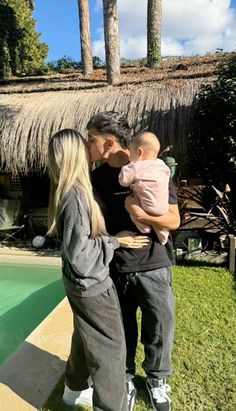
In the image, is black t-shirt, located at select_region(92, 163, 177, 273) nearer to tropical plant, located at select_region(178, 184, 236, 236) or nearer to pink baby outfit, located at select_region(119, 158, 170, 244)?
pink baby outfit, located at select_region(119, 158, 170, 244)

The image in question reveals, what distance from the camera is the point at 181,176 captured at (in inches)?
310

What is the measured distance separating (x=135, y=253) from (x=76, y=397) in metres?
1.11

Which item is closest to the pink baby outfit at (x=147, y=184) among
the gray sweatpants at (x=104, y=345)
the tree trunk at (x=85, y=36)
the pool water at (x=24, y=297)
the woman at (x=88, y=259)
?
the woman at (x=88, y=259)

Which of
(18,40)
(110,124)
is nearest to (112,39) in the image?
(18,40)

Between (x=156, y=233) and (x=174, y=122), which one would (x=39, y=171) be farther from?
(x=156, y=233)

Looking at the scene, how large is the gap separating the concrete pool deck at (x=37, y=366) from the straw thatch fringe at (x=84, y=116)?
15.4 feet

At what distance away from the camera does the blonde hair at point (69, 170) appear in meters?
1.87

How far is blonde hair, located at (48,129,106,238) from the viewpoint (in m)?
1.87

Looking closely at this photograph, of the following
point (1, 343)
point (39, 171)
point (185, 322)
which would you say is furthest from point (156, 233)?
point (39, 171)

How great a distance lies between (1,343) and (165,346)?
2.98 m

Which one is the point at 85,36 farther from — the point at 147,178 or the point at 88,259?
the point at 88,259

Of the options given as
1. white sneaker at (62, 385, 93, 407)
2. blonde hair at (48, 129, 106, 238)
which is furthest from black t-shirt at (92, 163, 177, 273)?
white sneaker at (62, 385, 93, 407)

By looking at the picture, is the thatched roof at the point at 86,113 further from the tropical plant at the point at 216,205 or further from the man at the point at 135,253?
the man at the point at 135,253

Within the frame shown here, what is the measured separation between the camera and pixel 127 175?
6.81ft
